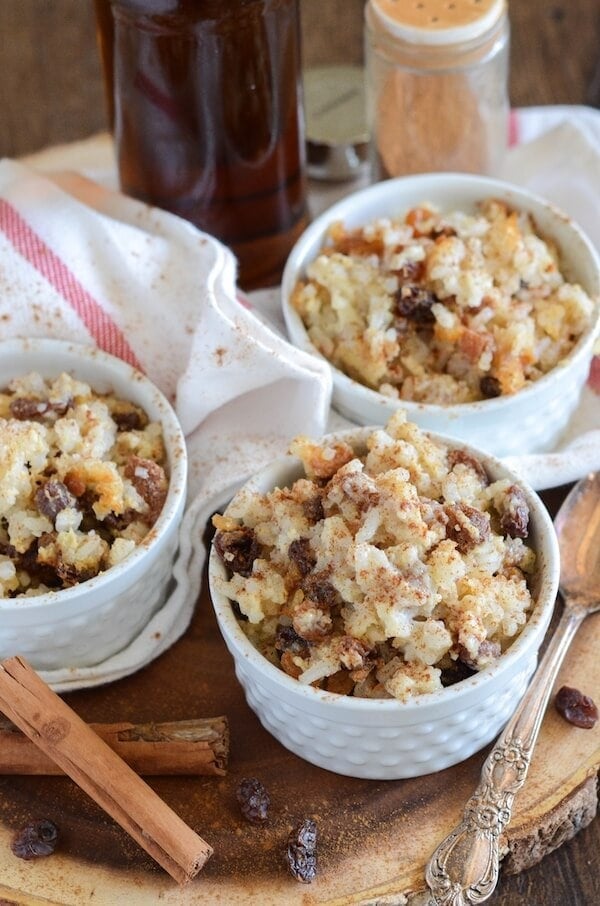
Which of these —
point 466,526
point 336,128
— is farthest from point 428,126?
point 466,526

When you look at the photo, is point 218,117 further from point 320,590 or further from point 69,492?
point 320,590

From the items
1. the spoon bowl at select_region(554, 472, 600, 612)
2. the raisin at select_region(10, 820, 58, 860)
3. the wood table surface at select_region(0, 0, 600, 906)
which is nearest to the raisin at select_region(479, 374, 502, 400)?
the spoon bowl at select_region(554, 472, 600, 612)

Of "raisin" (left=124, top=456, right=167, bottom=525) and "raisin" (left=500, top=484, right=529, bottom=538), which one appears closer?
"raisin" (left=500, top=484, right=529, bottom=538)

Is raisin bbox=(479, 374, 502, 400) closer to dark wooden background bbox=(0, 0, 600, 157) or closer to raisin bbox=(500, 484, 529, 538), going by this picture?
raisin bbox=(500, 484, 529, 538)

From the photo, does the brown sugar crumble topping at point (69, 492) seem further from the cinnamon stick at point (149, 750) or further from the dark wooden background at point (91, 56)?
the dark wooden background at point (91, 56)

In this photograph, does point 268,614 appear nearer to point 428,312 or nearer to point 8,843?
point 8,843
